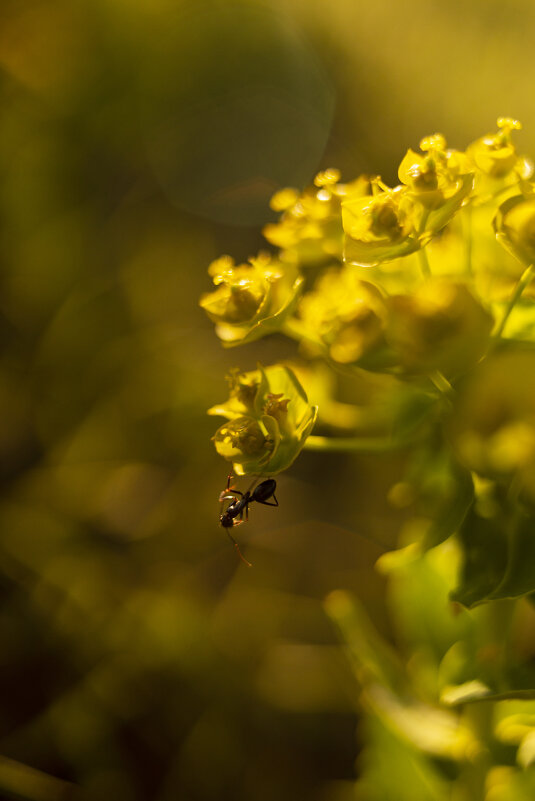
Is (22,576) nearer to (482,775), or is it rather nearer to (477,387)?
(482,775)

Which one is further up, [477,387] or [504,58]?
[477,387]

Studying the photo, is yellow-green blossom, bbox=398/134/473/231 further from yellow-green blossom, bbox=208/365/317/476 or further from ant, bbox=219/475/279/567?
ant, bbox=219/475/279/567

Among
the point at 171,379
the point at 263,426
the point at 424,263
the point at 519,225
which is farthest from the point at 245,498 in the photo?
the point at 171,379

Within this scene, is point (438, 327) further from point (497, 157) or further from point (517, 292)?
point (497, 157)

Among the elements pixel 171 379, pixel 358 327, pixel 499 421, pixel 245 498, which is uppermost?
pixel 358 327

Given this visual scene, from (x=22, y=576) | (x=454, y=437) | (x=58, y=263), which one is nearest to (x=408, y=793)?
(x=454, y=437)
